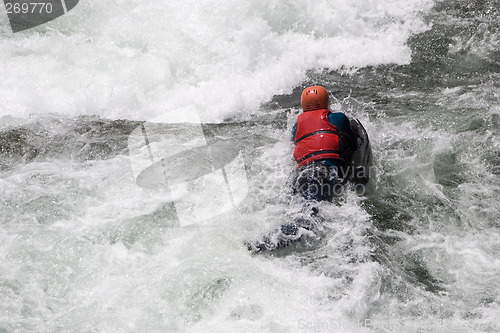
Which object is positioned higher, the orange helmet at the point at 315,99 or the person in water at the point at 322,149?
the orange helmet at the point at 315,99

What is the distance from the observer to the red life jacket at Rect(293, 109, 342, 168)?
5.37 meters

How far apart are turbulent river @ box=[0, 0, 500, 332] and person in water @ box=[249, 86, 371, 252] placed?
0.56 ft

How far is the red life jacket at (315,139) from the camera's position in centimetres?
537

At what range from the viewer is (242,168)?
594 centimetres

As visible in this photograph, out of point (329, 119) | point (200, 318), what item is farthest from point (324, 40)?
point (200, 318)

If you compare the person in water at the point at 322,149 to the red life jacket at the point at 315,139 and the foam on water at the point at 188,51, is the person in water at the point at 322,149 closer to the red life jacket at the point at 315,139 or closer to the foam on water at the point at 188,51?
the red life jacket at the point at 315,139

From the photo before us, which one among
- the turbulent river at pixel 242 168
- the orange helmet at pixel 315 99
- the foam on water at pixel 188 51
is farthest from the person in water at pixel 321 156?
the foam on water at pixel 188 51

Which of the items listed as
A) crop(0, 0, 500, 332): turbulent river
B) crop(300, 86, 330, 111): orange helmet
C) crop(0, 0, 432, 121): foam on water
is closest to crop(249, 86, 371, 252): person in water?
crop(300, 86, 330, 111): orange helmet

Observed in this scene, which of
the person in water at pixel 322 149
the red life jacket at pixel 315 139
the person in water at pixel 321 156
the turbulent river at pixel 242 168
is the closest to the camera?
the turbulent river at pixel 242 168

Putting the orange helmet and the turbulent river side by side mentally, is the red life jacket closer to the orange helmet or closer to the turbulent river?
the orange helmet

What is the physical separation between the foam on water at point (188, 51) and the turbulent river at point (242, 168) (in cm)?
3

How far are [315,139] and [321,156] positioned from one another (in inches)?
9.2

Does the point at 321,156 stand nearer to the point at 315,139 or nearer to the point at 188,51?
the point at 315,139

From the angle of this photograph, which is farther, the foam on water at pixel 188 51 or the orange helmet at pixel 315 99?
the foam on water at pixel 188 51
